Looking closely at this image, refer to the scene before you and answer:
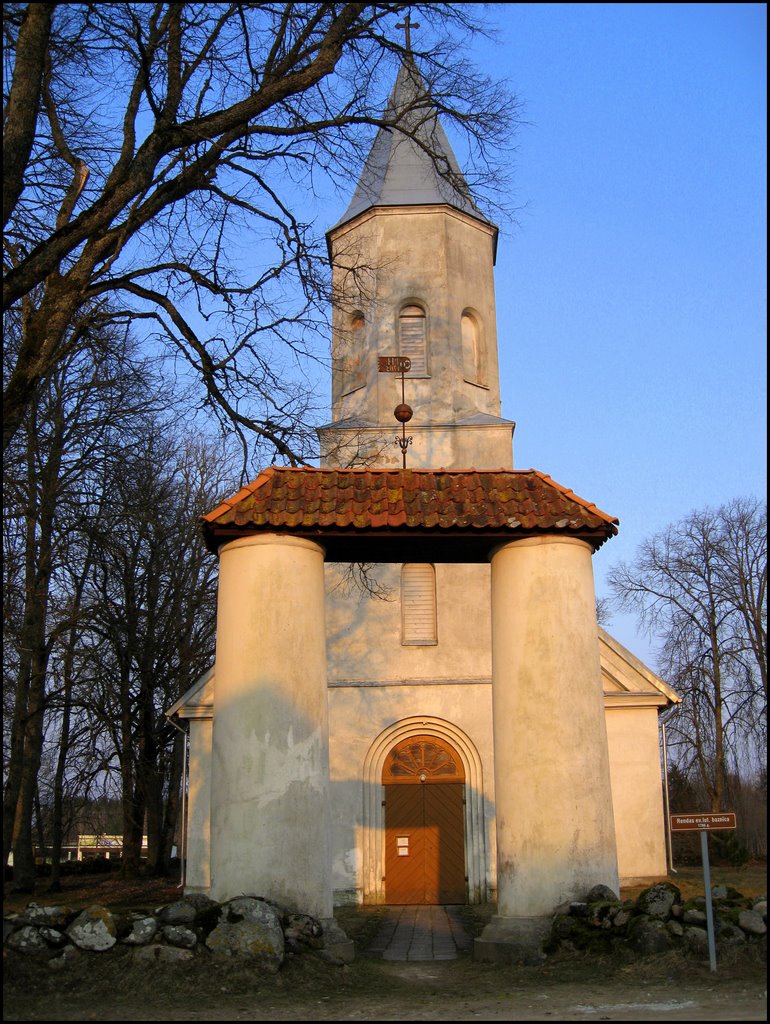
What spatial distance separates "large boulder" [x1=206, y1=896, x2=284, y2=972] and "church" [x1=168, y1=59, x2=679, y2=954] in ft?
2.36

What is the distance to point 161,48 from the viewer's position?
499 inches

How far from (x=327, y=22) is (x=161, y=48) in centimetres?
197

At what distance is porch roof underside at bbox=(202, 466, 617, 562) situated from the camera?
12430 millimetres

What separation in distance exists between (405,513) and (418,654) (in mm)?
9125

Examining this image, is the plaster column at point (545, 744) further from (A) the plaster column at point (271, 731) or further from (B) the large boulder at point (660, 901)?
(A) the plaster column at point (271, 731)

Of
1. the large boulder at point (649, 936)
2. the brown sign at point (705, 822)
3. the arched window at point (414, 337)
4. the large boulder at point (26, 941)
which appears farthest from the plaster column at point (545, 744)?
the arched window at point (414, 337)

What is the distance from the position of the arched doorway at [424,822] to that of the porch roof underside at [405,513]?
27.4ft

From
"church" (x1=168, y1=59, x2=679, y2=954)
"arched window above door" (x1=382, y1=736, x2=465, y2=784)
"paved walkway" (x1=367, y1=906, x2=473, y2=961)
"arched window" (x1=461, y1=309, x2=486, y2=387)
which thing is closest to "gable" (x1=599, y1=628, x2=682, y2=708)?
"church" (x1=168, y1=59, x2=679, y2=954)

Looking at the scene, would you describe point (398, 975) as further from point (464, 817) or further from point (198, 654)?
point (198, 654)

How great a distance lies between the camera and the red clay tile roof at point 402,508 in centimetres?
1241

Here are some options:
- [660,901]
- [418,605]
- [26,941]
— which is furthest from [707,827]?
[418,605]

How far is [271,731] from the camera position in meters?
11.6

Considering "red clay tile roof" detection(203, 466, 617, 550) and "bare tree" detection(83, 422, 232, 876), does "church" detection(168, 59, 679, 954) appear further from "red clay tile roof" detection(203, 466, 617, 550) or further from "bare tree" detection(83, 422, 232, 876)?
"bare tree" detection(83, 422, 232, 876)

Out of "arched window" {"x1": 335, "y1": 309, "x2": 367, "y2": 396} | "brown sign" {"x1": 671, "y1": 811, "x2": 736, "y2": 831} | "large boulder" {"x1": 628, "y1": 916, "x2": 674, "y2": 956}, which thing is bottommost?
"large boulder" {"x1": 628, "y1": 916, "x2": 674, "y2": 956}
